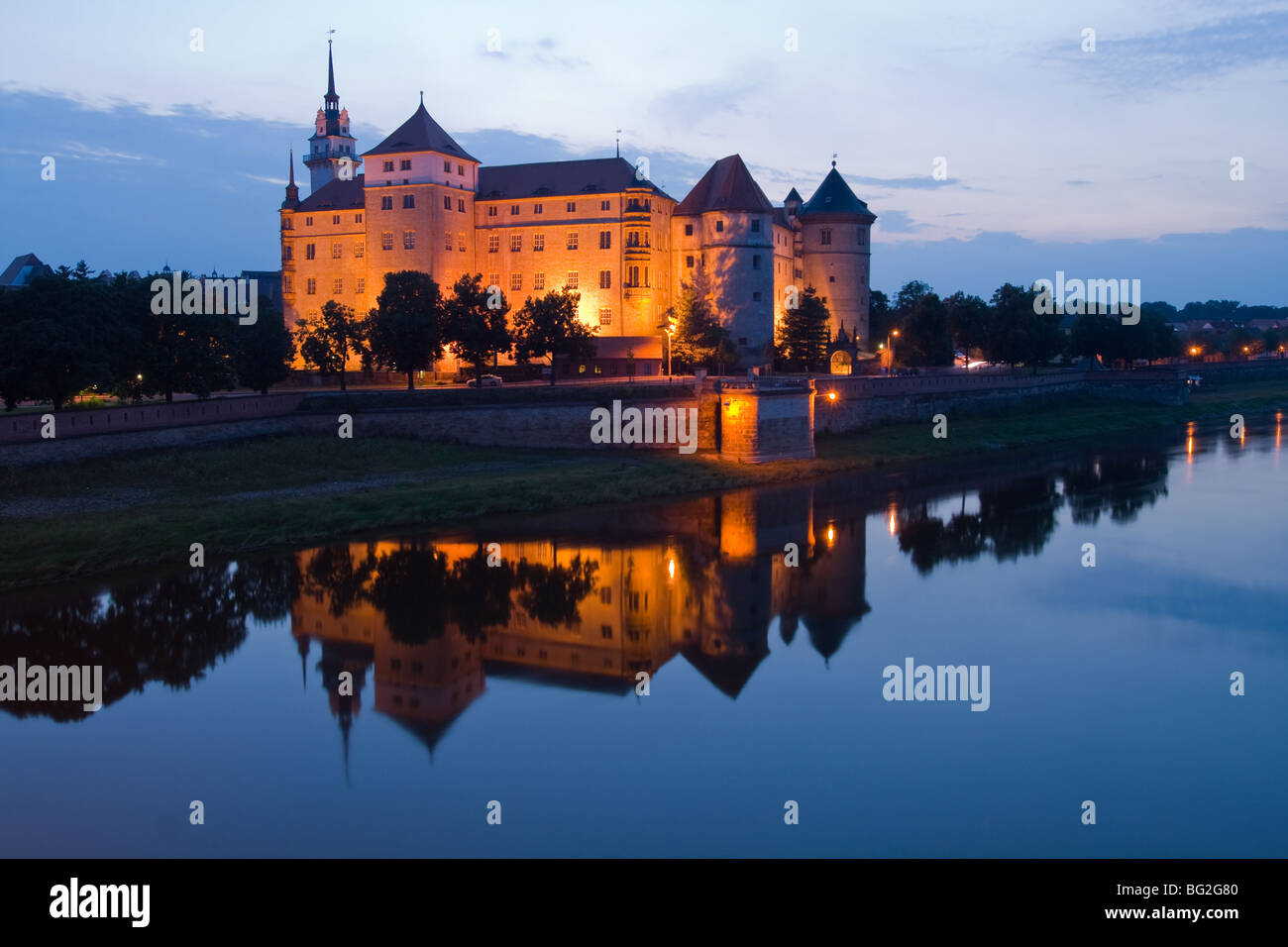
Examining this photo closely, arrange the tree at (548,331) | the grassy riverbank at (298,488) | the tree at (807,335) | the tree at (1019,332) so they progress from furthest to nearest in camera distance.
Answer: the tree at (1019,332) < the tree at (807,335) < the tree at (548,331) < the grassy riverbank at (298,488)

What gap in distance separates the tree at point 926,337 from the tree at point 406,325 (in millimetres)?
33673

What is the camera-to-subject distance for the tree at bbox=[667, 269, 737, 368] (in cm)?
6094

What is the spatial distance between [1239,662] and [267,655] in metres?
18.2

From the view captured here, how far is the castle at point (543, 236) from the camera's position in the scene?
209ft

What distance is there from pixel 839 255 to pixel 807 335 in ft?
41.4

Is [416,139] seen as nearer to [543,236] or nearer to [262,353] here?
[543,236]

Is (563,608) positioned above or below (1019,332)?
below

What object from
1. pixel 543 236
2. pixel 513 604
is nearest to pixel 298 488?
pixel 513 604

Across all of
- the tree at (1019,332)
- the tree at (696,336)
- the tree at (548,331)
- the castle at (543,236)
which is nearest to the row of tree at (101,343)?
the tree at (548,331)

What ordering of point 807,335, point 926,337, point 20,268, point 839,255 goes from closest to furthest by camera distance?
point 807,335
point 926,337
point 839,255
point 20,268

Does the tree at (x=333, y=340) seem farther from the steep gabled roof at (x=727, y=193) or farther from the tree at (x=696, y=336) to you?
the steep gabled roof at (x=727, y=193)

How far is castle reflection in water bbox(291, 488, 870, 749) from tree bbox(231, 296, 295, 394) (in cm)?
2097

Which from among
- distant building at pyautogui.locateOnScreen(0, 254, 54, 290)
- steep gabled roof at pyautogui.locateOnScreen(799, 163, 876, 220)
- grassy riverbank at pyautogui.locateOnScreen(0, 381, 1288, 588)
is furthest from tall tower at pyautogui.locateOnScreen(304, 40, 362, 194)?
grassy riverbank at pyautogui.locateOnScreen(0, 381, 1288, 588)

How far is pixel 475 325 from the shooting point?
50.9 m
